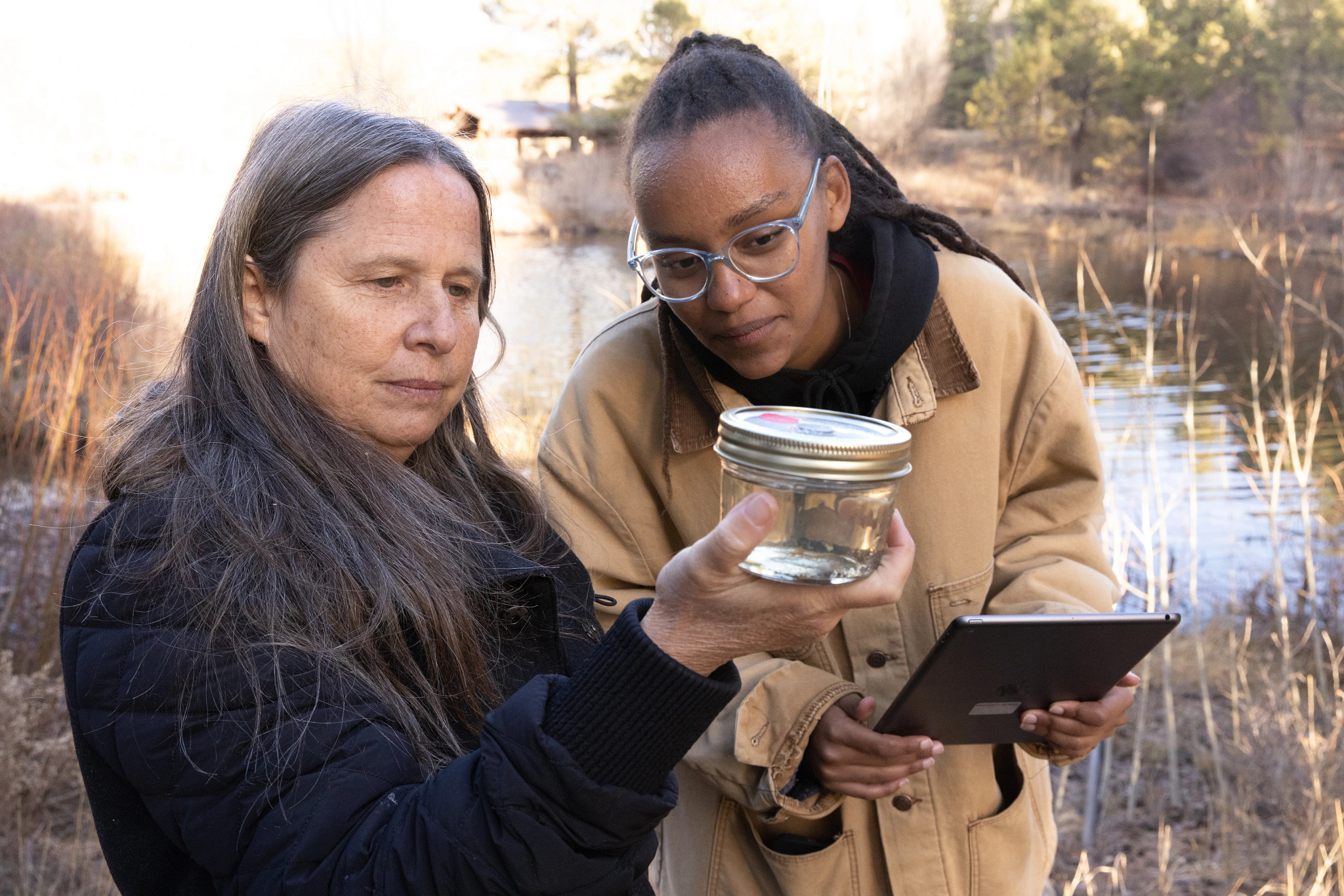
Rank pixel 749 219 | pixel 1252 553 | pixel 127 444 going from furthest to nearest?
pixel 1252 553 → pixel 749 219 → pixel 127 444

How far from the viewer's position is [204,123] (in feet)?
19.0

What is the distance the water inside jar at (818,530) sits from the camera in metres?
1.19

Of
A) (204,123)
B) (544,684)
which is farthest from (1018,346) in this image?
(204,123)

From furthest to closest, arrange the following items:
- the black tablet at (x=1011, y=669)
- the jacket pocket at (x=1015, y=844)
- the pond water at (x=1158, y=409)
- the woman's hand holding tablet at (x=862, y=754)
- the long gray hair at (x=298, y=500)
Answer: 1. the pond water at (x=1158, y=409)
2. the jacket pocket at (x=1015, y=844)
3. the woman's hand holding tablet at (x=862, y=754)
4. the black tablet at (x=1011, y=669)
5. the long gray hair at (x=298, y=500)

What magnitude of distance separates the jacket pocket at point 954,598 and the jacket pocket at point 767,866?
474 mm

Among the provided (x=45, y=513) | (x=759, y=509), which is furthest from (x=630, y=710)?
(x=45, y=513)

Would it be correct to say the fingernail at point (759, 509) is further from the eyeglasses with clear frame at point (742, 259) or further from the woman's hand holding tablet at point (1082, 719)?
the woman's hand holding tablet at point (1082, 719)

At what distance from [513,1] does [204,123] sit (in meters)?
5.04

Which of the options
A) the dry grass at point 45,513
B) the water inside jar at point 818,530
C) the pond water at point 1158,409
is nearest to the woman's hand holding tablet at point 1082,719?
the water inside jar at point 818,530

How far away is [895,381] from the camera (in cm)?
200

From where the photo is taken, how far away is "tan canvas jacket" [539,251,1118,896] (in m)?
2.03

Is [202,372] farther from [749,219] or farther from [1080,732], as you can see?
[1080,732]

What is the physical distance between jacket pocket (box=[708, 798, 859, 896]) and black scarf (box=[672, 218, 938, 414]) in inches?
34.0

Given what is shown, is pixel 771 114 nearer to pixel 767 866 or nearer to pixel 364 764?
pixel 364 764
